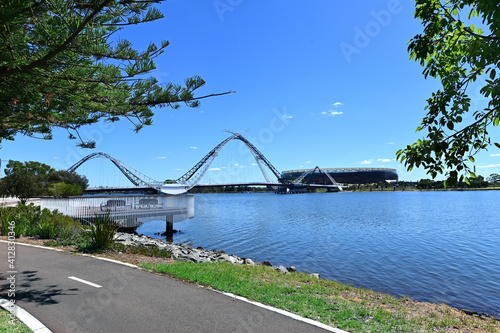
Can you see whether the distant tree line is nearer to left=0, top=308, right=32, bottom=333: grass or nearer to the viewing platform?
the viewing platform

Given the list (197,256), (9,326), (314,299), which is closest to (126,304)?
(9,326)

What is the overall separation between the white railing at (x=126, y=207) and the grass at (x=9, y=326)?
1414cm

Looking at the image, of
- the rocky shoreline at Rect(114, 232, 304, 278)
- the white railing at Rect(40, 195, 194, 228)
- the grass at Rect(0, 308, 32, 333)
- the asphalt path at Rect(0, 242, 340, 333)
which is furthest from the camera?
the white railing at Rect(40, 195, 194, 228)

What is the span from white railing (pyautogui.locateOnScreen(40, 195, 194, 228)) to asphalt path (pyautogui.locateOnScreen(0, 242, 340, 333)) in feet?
37.6

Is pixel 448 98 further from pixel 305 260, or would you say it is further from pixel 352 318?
pixel 305 260

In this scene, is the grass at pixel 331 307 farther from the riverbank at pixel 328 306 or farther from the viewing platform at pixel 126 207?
the viewing platform at pixel 126 207

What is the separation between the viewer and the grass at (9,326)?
5.01 m

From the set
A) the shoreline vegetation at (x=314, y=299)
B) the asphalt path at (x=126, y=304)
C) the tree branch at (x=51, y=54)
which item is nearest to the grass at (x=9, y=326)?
the shoreline vegetation at (x=314, y=299)

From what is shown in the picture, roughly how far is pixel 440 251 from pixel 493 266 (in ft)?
13.8

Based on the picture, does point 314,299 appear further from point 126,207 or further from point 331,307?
point 126,207

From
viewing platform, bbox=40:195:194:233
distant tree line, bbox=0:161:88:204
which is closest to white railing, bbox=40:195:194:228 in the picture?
viewing platform, bbox=40:195:194:233

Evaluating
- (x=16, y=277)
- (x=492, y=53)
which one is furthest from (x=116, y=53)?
(x=16, y=277)

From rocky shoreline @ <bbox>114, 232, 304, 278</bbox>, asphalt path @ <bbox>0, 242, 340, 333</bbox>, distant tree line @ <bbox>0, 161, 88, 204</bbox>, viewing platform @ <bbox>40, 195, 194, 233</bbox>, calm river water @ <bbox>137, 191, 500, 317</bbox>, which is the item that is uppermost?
distant tree line @ <bbox>0, 161, 88, 204</bbox>

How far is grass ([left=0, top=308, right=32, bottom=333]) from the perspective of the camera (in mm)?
5008
